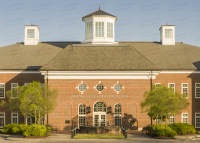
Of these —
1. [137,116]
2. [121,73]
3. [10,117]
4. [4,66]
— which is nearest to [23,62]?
[4,66]

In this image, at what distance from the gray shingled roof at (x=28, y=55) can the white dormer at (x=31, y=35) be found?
2.74 feet

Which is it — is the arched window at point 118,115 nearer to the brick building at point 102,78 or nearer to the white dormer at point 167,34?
the brick building at point 102,78

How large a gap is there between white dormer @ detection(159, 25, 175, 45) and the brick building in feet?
9.72

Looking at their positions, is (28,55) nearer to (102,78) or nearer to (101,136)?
(102,78)

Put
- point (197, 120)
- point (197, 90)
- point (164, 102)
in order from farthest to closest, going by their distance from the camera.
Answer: point (197, 90) → point (197, 120) → point (164, 102)

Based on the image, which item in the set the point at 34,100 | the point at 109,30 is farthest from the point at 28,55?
the point at 34,100

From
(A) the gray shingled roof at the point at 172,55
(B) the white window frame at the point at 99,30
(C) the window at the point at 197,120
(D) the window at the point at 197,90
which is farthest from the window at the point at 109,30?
(C) the window at the point at 197,120

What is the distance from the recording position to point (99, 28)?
42500mm

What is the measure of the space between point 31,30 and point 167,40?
72.4 ft

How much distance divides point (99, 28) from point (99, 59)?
933cm

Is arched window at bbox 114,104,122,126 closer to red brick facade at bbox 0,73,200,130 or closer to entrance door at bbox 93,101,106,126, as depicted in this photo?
red brick facade at bbox 0,73,200,130

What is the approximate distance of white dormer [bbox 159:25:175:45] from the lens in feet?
143

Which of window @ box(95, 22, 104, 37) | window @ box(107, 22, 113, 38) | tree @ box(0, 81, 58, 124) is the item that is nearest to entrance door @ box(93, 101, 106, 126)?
tree @ box(0, 81, 58, 124)

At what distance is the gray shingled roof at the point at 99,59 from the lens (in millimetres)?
33250
